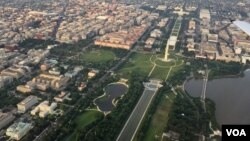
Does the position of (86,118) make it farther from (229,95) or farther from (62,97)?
(229,95)

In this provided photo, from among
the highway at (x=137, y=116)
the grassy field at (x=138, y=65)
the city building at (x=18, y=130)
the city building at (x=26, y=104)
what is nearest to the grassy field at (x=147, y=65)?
the grassy field at (x=138, y=65)

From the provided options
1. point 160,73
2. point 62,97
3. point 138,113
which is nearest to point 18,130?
point 62,97

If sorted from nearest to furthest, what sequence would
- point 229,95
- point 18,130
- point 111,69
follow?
1. point 18,130
2. point 229,95
3. point 111,69

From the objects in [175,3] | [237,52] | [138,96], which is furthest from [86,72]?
[175,3]

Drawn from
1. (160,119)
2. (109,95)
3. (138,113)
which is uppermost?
(109,95)

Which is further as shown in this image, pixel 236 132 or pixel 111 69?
pixel 111 69

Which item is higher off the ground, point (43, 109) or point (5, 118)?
point (5, 118)
